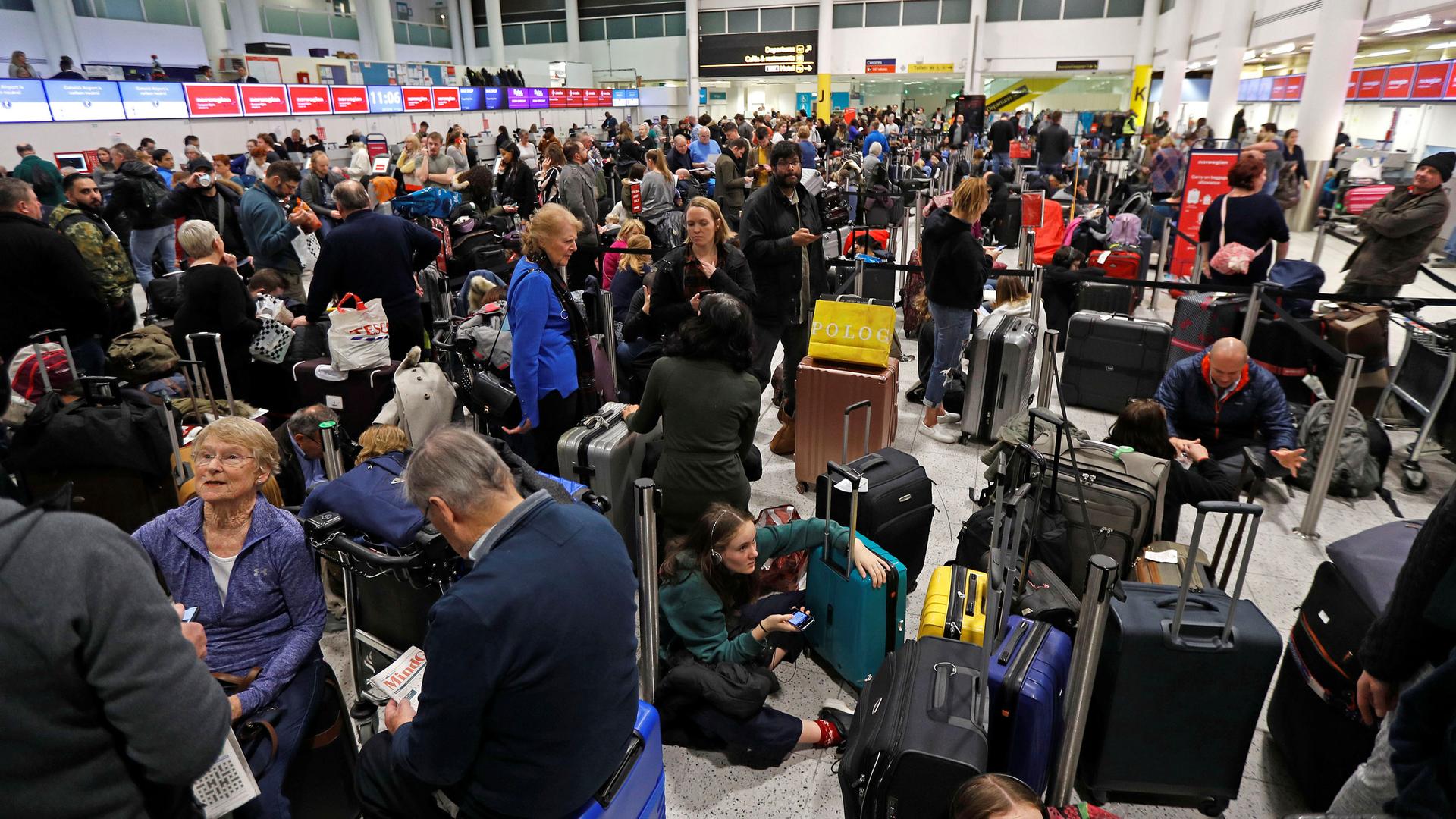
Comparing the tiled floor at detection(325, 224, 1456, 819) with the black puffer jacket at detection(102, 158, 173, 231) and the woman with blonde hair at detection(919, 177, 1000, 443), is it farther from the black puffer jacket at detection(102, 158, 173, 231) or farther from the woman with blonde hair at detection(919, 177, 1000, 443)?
the black puffer jacket at detection(102, 158, 173, 231)

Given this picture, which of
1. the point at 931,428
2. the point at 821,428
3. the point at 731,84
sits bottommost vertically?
the point at 931,428

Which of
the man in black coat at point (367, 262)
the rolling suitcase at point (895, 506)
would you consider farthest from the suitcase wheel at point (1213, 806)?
the man in black coat at point (367, 262)

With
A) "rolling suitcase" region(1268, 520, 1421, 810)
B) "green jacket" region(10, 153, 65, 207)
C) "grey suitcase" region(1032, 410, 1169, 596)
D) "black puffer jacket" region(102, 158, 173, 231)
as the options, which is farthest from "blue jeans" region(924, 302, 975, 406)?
"green jacket" region(10, 153, 65, 207)

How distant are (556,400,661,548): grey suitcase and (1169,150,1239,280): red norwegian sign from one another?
23.9 ft

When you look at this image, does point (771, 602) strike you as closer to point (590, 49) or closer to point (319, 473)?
point (319, 473)

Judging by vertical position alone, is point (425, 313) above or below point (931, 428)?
above

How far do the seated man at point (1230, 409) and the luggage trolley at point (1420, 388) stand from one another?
3.65ft

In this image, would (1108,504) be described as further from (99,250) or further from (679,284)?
(99,250)

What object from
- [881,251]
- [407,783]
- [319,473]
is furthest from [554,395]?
[881,251]

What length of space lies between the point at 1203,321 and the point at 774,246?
10.8 ft

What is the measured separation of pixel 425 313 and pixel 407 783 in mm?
4939

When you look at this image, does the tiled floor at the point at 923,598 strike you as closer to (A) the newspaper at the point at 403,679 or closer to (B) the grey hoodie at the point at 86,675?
(A) the newspaper at the point at 403,679

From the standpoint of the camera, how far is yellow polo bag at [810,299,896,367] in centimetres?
452

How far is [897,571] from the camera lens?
2990mm
